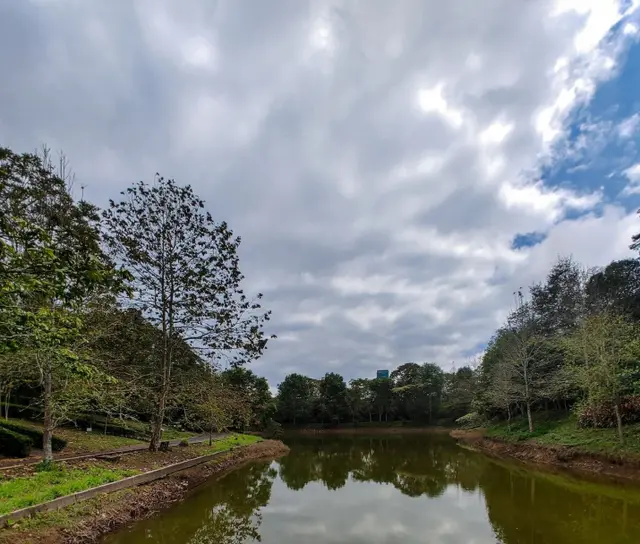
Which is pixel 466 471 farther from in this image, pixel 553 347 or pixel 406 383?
pixel 406 383

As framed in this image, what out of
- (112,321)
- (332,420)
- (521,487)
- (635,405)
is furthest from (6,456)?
(332,420)

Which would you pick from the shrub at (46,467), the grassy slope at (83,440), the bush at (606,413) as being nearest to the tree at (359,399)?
the grassy slope at (83,440)

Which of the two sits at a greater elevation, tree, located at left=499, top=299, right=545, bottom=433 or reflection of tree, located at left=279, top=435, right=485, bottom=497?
tree, located at left=499, top=299, right=545, bottom=433

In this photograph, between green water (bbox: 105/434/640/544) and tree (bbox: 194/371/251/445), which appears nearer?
green water (bbox: 105/434/640/544)

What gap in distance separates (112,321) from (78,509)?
7.23m

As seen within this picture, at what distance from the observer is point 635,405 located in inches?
727

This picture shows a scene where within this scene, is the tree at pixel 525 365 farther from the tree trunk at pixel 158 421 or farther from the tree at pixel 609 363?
the tree trunk at pixel 158 421

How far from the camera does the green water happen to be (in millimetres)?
8672

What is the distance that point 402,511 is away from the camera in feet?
36.7

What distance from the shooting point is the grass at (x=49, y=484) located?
7621 millimetres

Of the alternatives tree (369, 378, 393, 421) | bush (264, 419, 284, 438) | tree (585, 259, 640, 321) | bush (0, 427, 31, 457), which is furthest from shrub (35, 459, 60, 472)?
tree (369, 378, 393, 421)

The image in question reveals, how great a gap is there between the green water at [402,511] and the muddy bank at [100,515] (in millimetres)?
377

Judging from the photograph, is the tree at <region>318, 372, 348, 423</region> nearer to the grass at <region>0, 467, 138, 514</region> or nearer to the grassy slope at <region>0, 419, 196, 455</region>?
the grassy slope at <region>0, 419, 196, 455</region>

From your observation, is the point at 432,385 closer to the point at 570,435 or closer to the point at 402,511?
the point at 570,435
